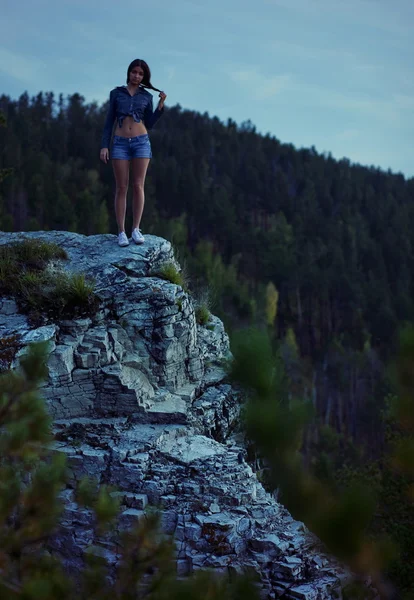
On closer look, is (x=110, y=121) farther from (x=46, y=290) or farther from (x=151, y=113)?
(x=46, y=290)

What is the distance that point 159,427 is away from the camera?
5918mm

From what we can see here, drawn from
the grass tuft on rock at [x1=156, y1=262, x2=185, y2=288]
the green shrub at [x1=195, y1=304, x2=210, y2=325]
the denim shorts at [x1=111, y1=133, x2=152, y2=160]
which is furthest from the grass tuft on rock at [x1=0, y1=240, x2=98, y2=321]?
the green shrub at [x1=195, y1=304, x2=210, y2=325]

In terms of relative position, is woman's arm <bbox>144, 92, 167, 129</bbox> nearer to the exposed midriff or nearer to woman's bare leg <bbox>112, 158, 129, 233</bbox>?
the exposed midriff

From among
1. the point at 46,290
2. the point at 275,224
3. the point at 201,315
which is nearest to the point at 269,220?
the point at 275,224

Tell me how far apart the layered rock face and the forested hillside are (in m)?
33.1

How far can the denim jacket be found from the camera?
7.12 metres

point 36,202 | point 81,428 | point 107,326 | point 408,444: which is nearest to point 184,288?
point 107,326

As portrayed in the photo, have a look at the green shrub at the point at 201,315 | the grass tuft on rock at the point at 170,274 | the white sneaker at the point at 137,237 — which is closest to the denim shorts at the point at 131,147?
the white sneaker at the point at 137,237

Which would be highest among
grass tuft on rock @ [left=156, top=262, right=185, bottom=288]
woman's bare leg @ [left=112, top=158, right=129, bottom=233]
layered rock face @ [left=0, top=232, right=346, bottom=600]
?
woman's bare leg @ [left=112, top=158, right=129, bottom=233]

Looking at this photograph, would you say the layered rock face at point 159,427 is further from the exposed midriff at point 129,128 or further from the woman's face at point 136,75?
the woman's face at point 136,75

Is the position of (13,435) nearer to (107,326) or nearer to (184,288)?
(107,326)

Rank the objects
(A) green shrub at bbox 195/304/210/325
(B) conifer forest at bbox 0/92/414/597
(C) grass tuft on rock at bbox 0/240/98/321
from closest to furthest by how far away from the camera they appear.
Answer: (C) grass tuft on rock at bbox 0/240/98/321
(A) green shrub at bbox 195/304/210/325
(B) conifer forest at bbox 0/92/414/597

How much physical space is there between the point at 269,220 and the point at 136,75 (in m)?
75.7

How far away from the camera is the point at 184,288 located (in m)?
7.24
